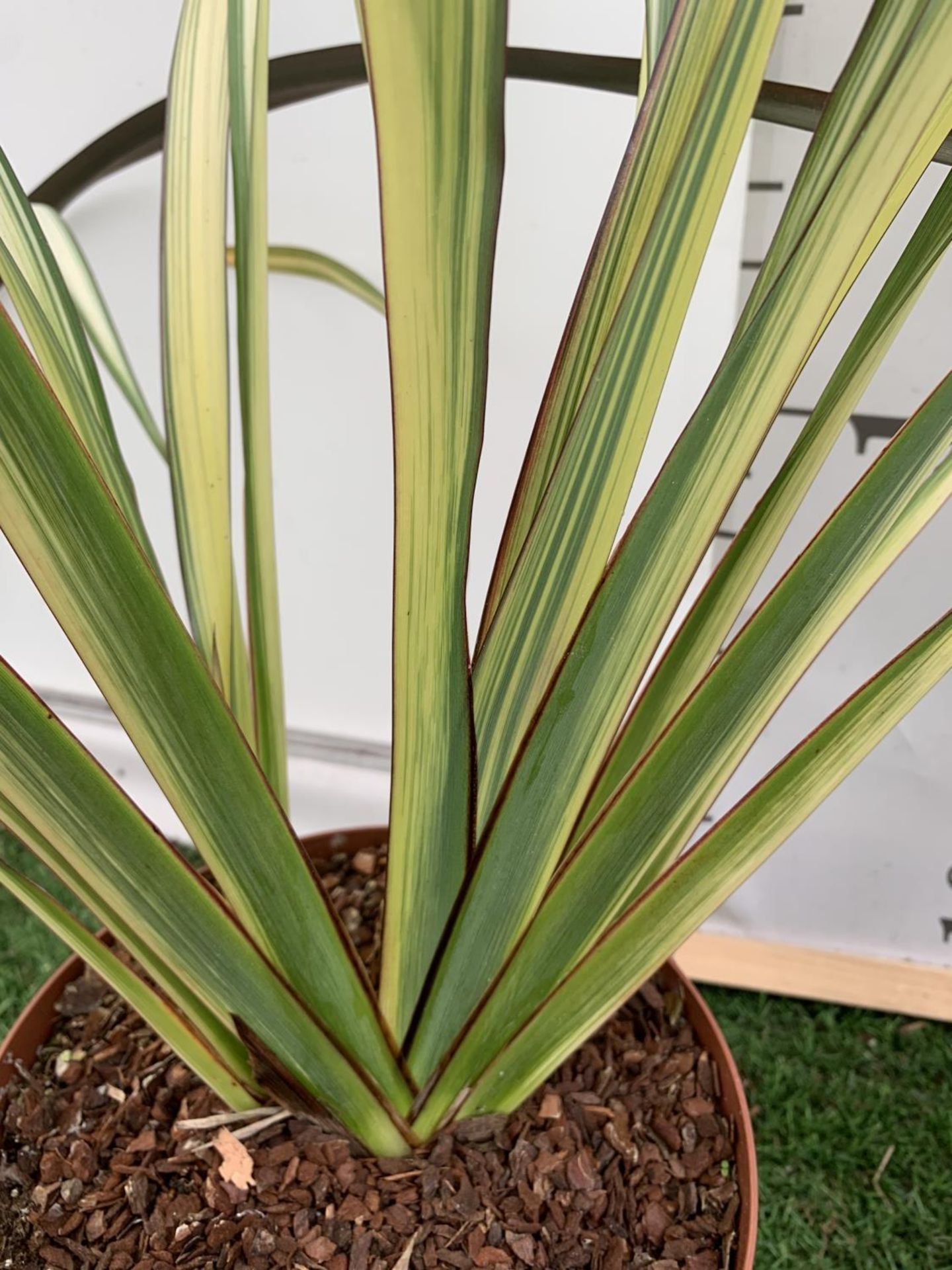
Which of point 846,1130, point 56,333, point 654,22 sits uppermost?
point 654,22

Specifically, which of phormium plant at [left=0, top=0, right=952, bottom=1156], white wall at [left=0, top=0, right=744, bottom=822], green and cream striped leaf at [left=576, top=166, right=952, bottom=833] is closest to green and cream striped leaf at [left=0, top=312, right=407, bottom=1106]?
phormium plant at [left=0, top=0, right=952, bottom=1156]

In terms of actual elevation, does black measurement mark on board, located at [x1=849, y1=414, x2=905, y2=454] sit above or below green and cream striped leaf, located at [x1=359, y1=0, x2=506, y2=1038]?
below

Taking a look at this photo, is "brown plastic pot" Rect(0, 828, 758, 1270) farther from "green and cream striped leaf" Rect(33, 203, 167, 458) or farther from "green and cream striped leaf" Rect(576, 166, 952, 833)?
"green and cream striped leaf" Rect(33, 203, 167, 458)

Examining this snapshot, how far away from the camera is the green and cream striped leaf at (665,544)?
0.83ft

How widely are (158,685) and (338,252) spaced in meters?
0.49

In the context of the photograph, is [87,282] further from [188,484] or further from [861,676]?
[861,676]

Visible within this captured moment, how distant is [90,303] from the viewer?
48cm

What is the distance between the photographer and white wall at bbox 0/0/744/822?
1.97 ft

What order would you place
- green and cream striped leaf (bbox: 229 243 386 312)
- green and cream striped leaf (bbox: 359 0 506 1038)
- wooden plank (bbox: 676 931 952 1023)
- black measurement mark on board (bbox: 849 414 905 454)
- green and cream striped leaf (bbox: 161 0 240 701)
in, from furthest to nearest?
wooden plank (bbox: 676 931 952 1023) < black measurement mark on board (bbox: 849 414 905 454) < green and cream striped leaf (bbox: 229 243 386 312) < green and cream striped leaf (bbox: 161 0 240 701) < green and cream striped leaf (bbox: 359 0 506 1038)

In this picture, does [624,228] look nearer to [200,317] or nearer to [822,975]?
[200,317]

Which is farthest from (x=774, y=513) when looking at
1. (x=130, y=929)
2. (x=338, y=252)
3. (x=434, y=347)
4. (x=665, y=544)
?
(x=338, y=252)

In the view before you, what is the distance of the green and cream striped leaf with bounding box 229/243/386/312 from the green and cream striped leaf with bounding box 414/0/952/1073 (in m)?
0.30

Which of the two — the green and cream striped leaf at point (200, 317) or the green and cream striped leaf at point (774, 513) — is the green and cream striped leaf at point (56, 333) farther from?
the green and cream striped leaf at point (774, 513)

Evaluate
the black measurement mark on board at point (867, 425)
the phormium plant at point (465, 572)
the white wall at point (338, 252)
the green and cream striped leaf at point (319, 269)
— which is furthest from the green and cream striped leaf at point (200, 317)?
the black measurement mark on board at point (867, 425)
